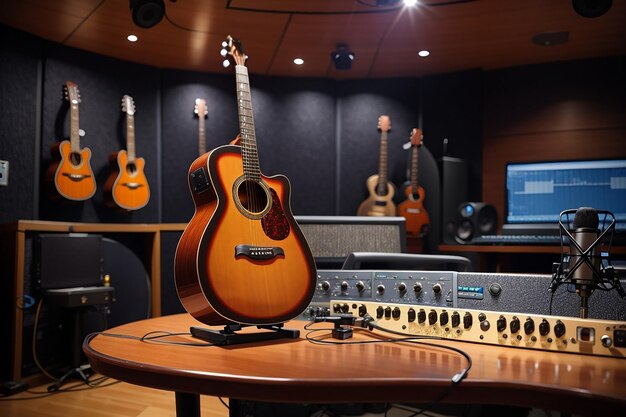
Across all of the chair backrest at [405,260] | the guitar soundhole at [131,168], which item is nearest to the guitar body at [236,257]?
the chair backrest at [405,260]

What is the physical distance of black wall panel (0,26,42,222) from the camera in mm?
3510

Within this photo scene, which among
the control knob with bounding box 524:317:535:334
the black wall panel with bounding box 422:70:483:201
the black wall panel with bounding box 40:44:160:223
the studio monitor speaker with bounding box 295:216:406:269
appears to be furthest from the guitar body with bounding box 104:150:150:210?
the control knob with bounding box 524:317:535:334

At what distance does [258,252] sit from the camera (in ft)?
3.78

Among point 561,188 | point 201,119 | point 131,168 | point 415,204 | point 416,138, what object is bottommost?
point 415,204

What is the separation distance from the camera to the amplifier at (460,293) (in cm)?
106

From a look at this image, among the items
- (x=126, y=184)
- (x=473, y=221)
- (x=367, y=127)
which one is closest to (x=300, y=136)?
(x=367, y=127)

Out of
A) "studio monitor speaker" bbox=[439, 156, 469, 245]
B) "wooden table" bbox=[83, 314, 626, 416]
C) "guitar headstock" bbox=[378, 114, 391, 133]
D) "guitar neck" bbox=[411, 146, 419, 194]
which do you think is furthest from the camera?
"guitar headstock" bbox=[378, 114, 391, 133]

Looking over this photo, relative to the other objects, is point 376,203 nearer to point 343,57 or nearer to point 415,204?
point 415,204

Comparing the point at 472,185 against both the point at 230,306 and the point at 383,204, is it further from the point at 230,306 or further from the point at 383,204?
the point at 230,306

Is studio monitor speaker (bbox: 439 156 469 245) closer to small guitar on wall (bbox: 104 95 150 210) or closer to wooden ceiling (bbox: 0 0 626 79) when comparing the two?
wooden ceiling (bbox: 0 0 626 79)

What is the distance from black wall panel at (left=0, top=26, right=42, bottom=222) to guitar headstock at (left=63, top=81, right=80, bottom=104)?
0.18 metres

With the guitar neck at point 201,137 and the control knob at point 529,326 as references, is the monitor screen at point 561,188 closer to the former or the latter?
the guitar neck at point 201,137

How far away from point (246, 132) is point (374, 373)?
0.67 m

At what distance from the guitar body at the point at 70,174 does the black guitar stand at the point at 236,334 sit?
290 cm
